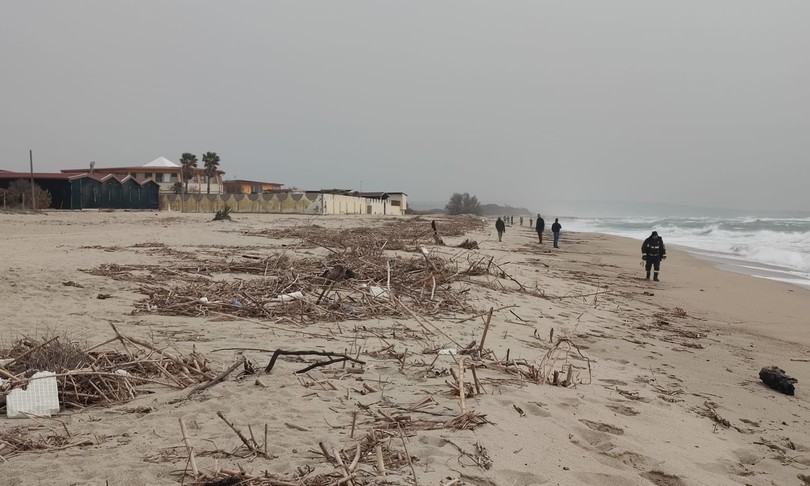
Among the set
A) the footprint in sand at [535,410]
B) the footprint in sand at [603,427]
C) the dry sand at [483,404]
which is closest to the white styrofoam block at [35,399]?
the dry sand at [483,404]

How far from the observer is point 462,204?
11012 cm

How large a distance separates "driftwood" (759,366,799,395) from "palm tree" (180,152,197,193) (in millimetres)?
62259

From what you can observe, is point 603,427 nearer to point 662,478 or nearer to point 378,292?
point 662,478

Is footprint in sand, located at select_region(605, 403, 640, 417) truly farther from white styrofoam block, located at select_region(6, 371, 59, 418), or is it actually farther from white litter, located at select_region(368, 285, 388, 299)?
white styrofoam block, located at select_region(6, 371, 59, 418)

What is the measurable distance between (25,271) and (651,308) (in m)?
12.1

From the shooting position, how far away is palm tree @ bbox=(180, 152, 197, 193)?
59.8 m

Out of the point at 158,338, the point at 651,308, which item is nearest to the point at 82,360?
the point at 158,338

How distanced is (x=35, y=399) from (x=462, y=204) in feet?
355

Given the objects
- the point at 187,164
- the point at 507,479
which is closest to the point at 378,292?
the point at 507,479

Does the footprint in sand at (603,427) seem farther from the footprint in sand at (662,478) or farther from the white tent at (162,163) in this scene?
the white tent at (162,163)

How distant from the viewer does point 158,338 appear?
5.30 m

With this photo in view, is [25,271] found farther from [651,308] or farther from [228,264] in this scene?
[651,308]

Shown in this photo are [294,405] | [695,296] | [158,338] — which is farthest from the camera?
[695,296]

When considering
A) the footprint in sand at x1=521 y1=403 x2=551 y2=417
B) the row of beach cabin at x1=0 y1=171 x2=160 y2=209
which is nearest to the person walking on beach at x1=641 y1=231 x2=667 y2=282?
the footprint in sand at x1=521 y1=403 x2=551 y2=417
